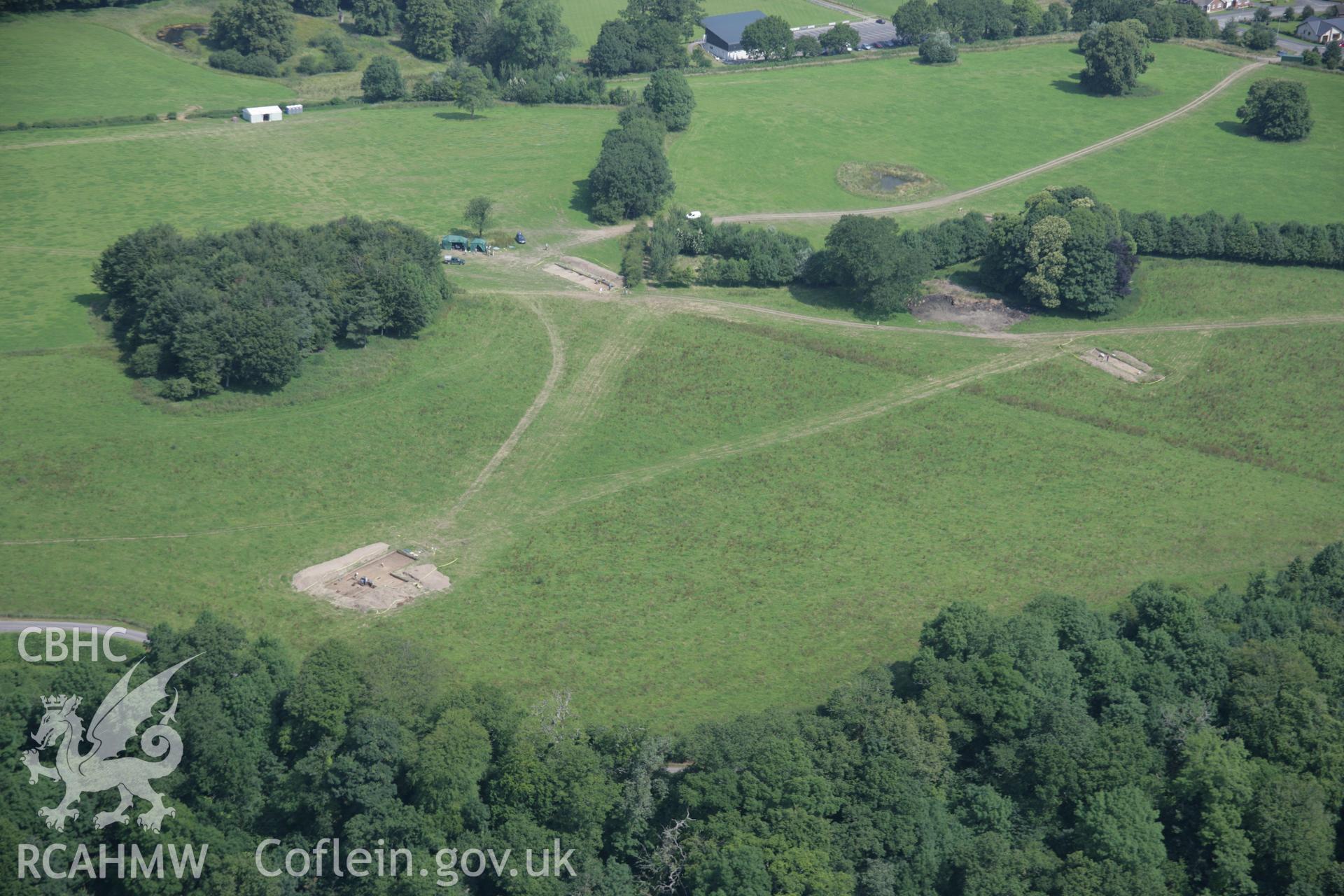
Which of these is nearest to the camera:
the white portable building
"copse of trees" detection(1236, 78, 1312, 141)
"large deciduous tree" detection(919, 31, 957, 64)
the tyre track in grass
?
the tyre track in grass

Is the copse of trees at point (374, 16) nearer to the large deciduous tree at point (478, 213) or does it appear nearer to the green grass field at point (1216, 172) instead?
the large deciduous tree at point (478, 213)

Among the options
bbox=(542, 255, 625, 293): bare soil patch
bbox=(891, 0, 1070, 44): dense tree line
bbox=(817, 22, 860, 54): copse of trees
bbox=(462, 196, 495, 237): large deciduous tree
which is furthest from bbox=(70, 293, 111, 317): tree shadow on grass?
bbox=(891, 0, 1070, 44): dense tree line

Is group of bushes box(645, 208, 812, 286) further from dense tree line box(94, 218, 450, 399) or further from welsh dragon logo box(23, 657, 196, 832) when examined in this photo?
welsh dragon logo box(23, 657, 196, 832)

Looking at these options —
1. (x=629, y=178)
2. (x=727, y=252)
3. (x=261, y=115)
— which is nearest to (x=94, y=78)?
(x=261, y=115)

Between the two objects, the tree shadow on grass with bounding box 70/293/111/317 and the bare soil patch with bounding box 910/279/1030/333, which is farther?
the bare soil patch with bounding box 910/279/1030/333

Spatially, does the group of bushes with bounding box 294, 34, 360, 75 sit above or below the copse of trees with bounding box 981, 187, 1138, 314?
above

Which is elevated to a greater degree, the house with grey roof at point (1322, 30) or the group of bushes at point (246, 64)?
the house with grey roof at point (1322, 30)

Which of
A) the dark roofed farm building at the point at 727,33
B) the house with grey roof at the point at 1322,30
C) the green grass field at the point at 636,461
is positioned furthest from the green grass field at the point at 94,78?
the house with grey roof at the point at 1322,30

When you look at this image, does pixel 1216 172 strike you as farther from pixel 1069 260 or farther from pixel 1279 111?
pixel 1069 260
